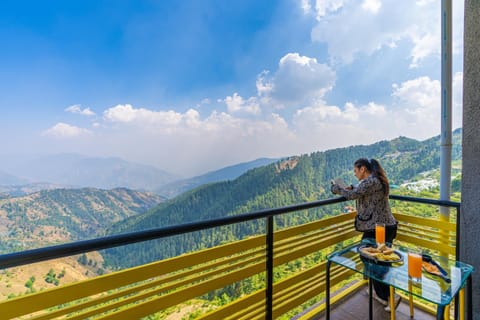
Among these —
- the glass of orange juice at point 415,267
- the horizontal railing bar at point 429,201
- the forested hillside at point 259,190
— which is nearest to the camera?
the glass of orange juice at point 415,267

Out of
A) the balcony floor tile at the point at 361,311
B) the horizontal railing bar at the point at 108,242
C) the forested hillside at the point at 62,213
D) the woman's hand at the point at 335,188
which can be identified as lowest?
the forested hillside at the point at 62,213

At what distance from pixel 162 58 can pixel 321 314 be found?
59.0ft

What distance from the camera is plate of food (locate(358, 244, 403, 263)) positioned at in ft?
5.46

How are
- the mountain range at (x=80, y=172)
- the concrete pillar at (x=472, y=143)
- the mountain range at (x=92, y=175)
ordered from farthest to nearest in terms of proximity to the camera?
the mountain range at (x=80, y=172), the mountain range at (x=92, y=175), the concrete pillar at (x=472, y=143)

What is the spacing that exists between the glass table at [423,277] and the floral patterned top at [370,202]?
1.45 feet

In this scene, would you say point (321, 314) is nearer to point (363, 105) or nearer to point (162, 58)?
point (363, 105)

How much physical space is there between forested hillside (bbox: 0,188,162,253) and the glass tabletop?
10676 millimetres

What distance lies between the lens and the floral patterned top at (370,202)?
2205 millimetres

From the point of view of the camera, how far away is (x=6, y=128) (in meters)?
12.1

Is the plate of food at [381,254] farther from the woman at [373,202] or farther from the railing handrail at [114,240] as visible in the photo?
the railing handrail at [114,240]

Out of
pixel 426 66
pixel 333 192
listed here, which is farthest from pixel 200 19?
pixel 333 192

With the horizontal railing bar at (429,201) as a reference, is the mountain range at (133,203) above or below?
below

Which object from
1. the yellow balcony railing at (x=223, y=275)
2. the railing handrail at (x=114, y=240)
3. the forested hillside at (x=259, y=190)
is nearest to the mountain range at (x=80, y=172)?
the forested hillside at (x=259, y=190)

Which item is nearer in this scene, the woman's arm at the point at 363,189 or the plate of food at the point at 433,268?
the plate of food at the point at 433,268
